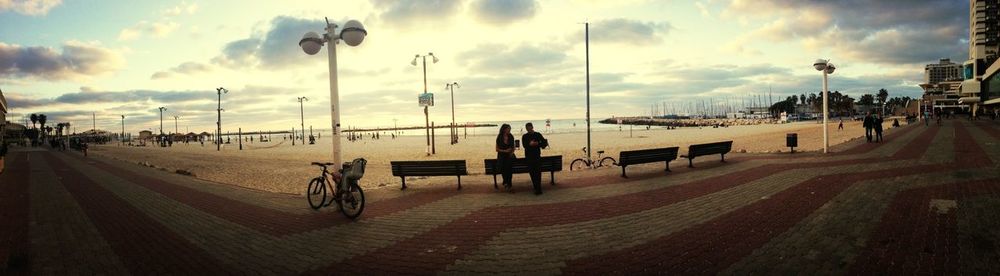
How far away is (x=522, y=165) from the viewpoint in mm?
9930

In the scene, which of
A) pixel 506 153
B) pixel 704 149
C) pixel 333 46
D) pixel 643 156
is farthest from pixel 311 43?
pixel 704 149

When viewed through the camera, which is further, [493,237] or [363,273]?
[493,237]

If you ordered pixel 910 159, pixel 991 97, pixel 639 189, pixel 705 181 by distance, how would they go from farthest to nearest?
1. pixel 991 97
2. pixel 910 159
3. pixel 705 181
4. pixel 639 189

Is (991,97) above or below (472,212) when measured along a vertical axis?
above

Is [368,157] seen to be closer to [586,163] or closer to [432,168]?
[586,163]

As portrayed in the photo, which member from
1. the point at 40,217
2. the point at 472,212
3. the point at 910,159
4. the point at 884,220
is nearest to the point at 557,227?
the point at 472,212

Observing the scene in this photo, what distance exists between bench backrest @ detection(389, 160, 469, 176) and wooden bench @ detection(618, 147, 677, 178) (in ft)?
13.8

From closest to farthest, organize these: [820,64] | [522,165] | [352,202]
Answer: [352,202] < [522,165] < [820,64]

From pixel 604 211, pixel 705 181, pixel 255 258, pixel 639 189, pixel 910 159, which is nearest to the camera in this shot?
pixel 255 258

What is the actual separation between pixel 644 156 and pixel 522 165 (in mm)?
3796

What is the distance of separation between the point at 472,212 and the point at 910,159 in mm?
14539

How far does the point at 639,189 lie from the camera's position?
30.5ft

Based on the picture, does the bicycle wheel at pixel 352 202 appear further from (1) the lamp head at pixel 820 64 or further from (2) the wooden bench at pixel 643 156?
(1) the lamp head at pixel 820 64

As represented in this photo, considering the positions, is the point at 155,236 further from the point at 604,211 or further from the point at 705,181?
the point at 705,181
